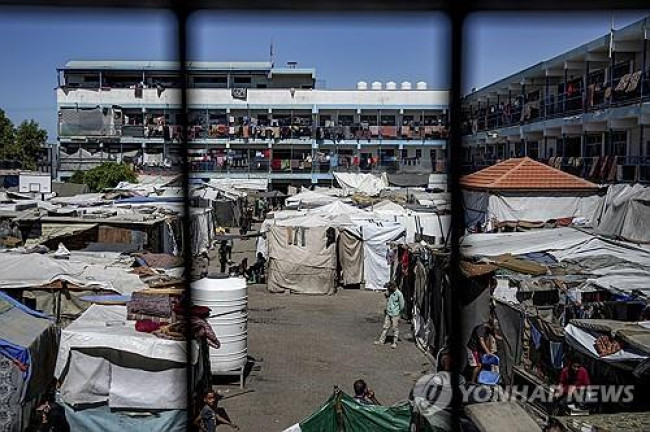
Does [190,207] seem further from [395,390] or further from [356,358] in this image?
[356,358]

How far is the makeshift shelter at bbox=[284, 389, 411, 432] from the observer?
349cm

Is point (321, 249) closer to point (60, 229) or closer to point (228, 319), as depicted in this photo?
point (60, 229)

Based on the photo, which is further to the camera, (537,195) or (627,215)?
(537,195)

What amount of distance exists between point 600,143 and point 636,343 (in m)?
7.90

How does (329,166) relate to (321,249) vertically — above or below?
above

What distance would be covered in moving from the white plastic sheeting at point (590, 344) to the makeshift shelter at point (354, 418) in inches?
38.4

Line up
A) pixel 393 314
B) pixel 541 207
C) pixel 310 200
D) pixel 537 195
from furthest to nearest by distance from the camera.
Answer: pixel 310 200 < pixel 541 207 < pixel 537 195 < pixel 393 314

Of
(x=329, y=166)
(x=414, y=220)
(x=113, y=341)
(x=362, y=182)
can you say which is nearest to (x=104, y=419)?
(x=113, y=341)

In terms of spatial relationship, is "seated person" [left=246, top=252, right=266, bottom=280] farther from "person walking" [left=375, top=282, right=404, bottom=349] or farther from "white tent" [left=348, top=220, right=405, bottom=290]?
"person walking" [left=375, top=282, right=404, bottom=349]

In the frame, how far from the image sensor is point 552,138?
37.6 ft

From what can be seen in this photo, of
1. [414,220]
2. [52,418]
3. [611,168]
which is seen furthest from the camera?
[414,220]

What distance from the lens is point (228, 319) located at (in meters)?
5.39

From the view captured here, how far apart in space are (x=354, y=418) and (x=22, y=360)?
1.59 meters

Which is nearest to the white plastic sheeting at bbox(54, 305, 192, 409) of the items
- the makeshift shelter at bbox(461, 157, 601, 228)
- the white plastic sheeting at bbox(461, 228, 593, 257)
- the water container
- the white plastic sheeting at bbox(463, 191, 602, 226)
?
the water container
